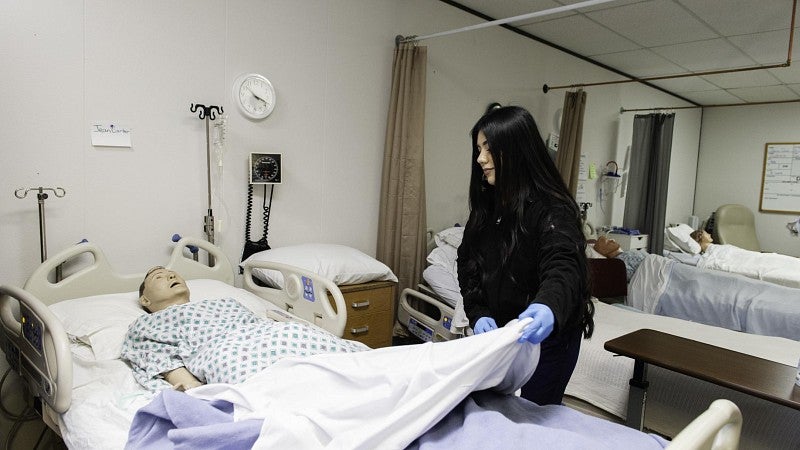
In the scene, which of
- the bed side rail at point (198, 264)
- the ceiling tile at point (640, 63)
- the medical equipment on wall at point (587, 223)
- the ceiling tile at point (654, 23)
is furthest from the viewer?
the medical equipment on wall at point (587, 223)

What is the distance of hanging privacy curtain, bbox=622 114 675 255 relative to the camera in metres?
5.04

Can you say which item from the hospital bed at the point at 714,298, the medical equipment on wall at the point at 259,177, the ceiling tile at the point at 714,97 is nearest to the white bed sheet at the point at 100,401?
the medical equipment on wall at the point at 259,177

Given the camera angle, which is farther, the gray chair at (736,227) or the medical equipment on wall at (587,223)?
the gray chair at (736,227)

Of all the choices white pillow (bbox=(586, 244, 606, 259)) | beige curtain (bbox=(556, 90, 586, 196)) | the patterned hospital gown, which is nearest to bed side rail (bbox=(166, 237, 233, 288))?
the patterned hospital gown

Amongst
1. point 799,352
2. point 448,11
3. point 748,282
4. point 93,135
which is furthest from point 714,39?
point 93,135

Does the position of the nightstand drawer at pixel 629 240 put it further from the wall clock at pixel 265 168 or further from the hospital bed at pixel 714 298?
the wall clock at pixel 265 168

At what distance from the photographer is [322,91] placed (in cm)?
295

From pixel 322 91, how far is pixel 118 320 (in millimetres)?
1670

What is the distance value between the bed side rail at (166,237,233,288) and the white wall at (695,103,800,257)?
22.9 ft

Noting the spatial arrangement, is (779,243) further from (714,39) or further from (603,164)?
(714,39)

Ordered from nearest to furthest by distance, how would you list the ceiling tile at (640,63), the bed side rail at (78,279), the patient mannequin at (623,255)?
1. the bed side rail at (78,279)
2. the patient mannequin at (623,255)
3. the ceiling tile at (640,63)

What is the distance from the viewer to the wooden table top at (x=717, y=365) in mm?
1595

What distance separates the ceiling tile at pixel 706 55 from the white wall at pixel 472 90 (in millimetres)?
687

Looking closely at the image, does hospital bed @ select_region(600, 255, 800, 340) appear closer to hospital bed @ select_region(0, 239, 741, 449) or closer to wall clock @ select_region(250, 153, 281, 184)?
wall clock @ select_region(250, 153, 281, 184)
